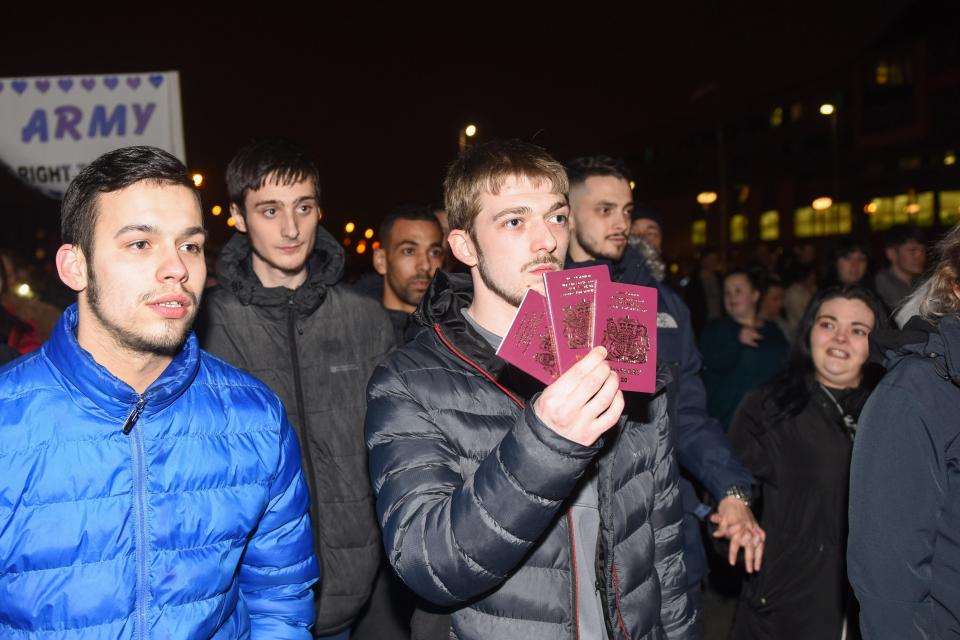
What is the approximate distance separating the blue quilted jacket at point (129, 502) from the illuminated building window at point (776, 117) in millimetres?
55487

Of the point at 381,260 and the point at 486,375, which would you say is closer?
the point at 486,375

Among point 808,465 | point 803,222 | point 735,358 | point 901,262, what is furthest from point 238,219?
point 803,222

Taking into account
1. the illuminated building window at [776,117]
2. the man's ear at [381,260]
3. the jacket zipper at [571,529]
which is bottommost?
the jacket zipper at [571,529]

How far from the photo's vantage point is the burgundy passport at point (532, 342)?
187 cm

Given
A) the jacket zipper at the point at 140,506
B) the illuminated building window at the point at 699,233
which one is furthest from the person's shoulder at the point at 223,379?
the illuminated building window at the point at 699,233

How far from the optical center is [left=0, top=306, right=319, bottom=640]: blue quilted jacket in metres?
2.02

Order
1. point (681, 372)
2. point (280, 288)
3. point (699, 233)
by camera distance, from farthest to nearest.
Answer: point (699, 233) → point (681, 372) → point (280, 288)

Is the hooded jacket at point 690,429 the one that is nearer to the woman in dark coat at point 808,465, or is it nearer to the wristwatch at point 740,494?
the wristwatch at point 740,494

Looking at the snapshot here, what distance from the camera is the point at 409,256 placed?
220 inches

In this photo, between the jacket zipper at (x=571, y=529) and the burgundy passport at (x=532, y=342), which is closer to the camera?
the burgundy passport at (x=532, y=342)

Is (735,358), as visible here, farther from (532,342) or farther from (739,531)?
(532,342)

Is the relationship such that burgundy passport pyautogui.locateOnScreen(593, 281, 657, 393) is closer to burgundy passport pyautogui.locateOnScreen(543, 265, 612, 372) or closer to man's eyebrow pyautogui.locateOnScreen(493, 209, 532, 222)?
burgundy passport pyautogui.locateOnScreen(543, 265, 612, 372)

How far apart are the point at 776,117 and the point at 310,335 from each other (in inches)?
2188

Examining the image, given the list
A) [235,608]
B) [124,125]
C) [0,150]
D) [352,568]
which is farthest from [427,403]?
[0,150]
